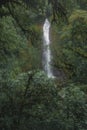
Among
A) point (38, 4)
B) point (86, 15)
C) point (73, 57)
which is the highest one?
point (38, 4)

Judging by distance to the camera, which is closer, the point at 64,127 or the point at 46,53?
the point at 64,127

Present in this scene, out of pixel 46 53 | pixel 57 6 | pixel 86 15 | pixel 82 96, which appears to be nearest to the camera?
pixel 57 6

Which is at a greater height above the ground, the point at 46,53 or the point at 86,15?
the point at 86,15

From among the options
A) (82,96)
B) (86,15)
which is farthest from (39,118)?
(86,15)

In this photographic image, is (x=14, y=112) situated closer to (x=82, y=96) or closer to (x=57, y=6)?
(x=82, y=96)

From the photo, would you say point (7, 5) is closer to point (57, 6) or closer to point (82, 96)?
point (57, 6)

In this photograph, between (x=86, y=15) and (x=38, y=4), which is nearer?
(x=38, y=4)

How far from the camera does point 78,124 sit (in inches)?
459

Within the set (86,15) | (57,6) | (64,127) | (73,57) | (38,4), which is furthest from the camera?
(73,57)

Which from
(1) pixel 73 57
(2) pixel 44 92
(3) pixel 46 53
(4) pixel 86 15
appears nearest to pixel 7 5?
(2) pixel 44 92

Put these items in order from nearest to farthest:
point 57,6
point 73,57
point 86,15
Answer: point 57,6
point 86,15
point 73,57

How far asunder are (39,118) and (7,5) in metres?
3.03

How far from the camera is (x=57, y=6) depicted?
9.58 m

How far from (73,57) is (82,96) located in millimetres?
6948
